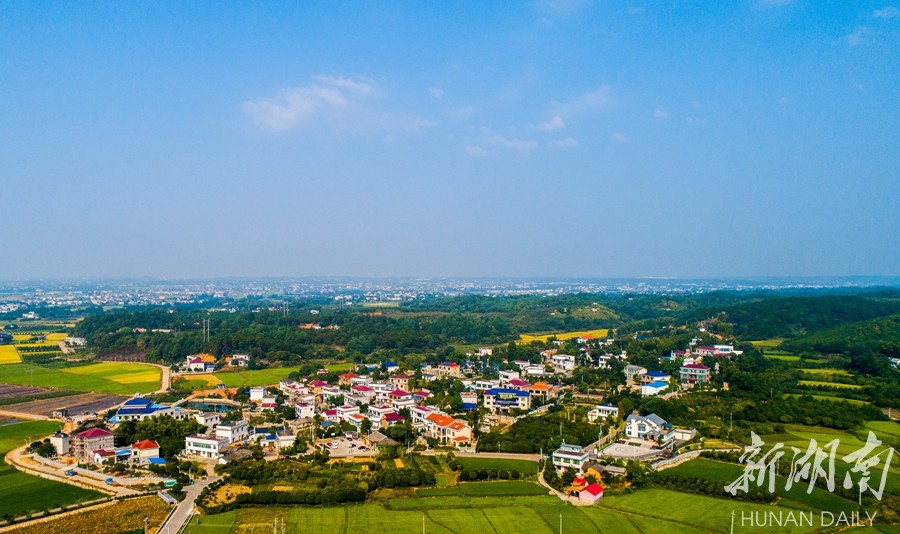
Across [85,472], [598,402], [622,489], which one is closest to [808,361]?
[598,402]

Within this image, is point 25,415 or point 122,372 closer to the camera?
point 25,415

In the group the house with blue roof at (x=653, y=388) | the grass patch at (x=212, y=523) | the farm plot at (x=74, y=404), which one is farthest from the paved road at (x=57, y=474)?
the house with blue roof at (x=653, y=388)

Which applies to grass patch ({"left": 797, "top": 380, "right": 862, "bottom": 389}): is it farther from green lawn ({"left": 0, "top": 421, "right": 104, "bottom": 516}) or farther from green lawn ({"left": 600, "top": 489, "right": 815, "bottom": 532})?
green lawn ({"left": 0, "top": 421, "right": 104, "bottom": 516})

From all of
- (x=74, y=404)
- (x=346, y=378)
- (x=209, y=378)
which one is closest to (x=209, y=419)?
(x=74, y=404)

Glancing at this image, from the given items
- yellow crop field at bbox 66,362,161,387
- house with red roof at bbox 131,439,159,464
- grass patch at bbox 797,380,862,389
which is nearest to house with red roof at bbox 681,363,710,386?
grass patch at bbox 797,380,862,389

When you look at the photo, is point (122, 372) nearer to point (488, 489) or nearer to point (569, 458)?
point (488, 489)

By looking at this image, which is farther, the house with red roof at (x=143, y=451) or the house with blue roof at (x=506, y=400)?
the house with blue roof at (x=506, y=400)

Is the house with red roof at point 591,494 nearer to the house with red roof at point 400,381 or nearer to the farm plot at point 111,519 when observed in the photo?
the farm plot at point 111,519

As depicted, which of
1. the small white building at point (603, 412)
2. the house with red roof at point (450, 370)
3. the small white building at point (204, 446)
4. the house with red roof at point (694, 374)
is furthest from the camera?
the house with red roof at point (450, 370)
